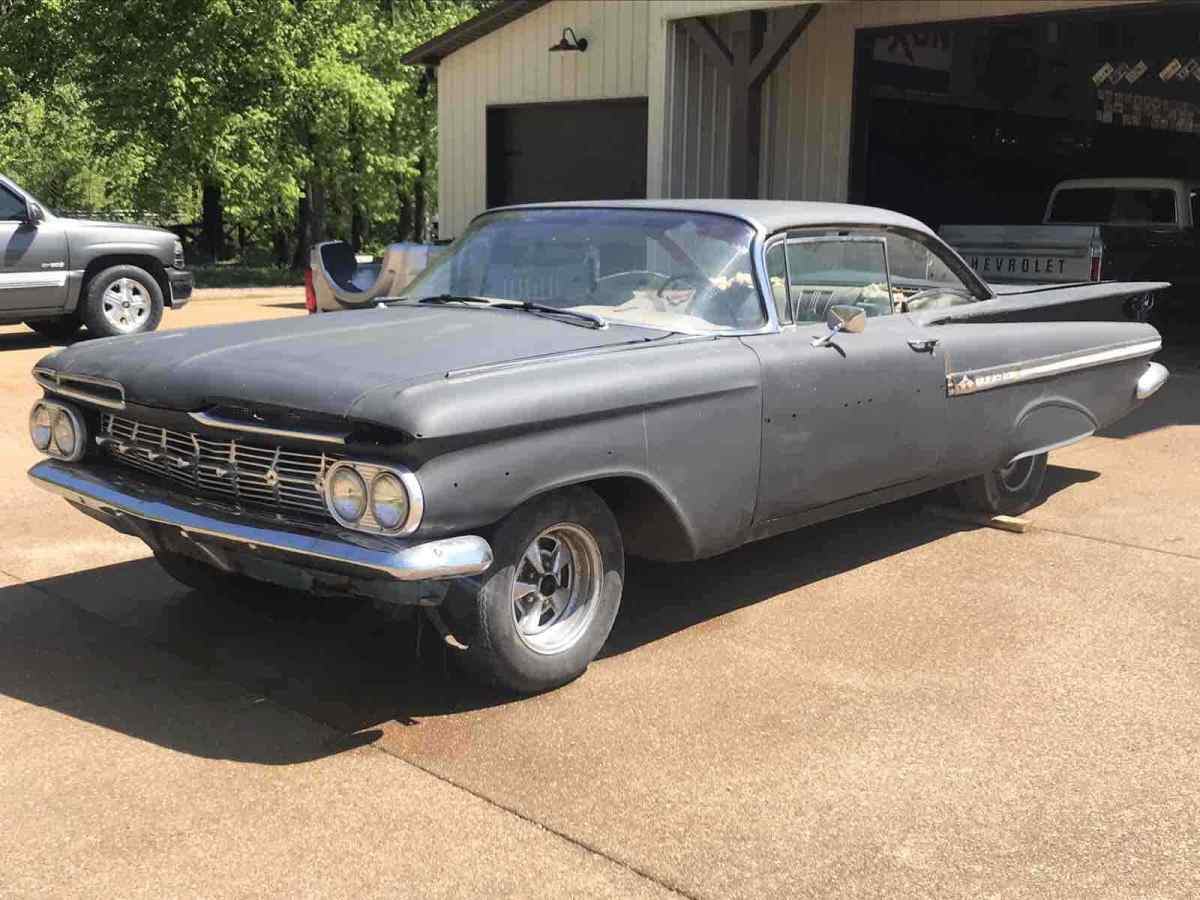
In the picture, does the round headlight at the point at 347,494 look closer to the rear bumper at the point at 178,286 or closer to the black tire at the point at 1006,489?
the black tire at the point at 1006,489

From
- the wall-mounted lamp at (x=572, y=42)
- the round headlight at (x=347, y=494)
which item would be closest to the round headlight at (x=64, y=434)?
the round headlight at (x=347, y=494)

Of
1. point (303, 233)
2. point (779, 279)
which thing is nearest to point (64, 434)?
point (779, 279)

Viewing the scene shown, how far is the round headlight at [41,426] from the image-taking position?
14.6 feet

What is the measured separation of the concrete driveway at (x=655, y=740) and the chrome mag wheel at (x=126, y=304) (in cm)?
723

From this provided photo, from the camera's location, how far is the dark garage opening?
14578mm

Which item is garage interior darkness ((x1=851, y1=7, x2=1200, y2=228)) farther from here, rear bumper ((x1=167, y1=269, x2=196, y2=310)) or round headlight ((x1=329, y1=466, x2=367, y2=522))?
round headlight ((x1=329, y1=466, x2=367, y2=522))

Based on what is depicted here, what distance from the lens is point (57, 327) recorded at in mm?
13031

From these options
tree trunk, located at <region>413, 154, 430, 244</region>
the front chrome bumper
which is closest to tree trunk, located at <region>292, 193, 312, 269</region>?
tree trunk, located at <region>413, 154, 430, 244</region>

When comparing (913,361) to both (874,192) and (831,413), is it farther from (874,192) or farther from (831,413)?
(874,192)

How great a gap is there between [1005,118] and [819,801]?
1555cm

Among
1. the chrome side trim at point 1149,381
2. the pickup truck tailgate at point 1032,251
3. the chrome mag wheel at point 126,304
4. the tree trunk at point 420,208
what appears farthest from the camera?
the tree trunk at point 420,208

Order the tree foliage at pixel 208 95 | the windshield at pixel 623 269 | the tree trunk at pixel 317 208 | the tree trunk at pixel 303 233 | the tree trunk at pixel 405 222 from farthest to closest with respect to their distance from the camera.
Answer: the tree trunk at pixel 405 222 → the tree trunk at pixel 303 233 → the tree trunk at pixel 317 208 → the tree foliage at pixel 208 95 → the windshield at pixel 623 269

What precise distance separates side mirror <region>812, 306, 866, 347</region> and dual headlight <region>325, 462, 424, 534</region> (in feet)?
6.04

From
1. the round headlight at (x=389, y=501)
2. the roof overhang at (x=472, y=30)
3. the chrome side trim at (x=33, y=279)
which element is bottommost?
the round headlight at (x=389, y=501)
